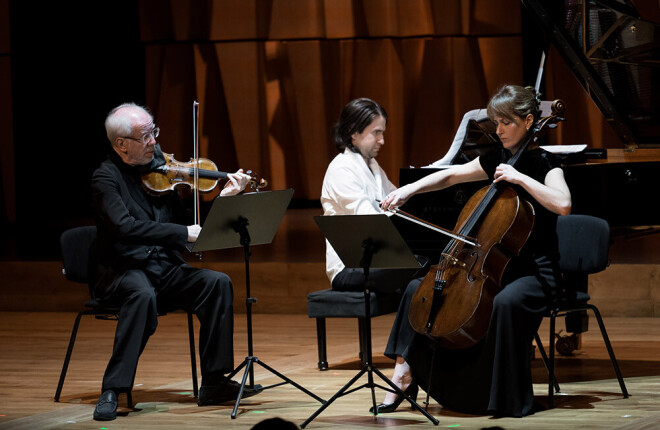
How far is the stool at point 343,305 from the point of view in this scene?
154 inches

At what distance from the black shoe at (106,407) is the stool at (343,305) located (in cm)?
98

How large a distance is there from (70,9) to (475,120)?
573 cm

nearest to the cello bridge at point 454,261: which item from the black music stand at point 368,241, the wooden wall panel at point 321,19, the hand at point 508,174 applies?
the black music stand at point 368,241

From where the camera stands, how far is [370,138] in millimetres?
3996

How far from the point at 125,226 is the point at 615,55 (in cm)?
239

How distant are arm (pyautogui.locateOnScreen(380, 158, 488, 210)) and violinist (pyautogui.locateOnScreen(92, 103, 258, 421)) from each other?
59cm

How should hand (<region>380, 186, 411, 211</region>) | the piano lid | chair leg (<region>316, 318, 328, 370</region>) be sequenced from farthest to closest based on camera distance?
the piano lid, chair leg (<region>316, 318, 328, 370</region>), hand (<region>380, 186, 411, 211</region>)

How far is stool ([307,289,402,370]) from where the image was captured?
3.90m

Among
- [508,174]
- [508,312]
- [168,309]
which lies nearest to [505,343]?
[508,312]

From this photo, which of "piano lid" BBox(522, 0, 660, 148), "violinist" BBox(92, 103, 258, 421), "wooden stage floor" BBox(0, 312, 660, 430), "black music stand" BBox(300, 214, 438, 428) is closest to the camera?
"black music stand" BBox(300, 214, 438, 428)

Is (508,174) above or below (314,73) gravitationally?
below

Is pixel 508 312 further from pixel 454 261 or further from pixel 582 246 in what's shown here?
pixel 582 246

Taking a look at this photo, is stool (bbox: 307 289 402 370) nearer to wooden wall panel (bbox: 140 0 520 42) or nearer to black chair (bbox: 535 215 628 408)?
black chair (bbox: 535 215 628 408)

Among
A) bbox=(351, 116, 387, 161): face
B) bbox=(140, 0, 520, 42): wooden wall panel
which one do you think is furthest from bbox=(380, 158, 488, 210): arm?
bbox=(140, 0, 520, 42): wooden wall panel
